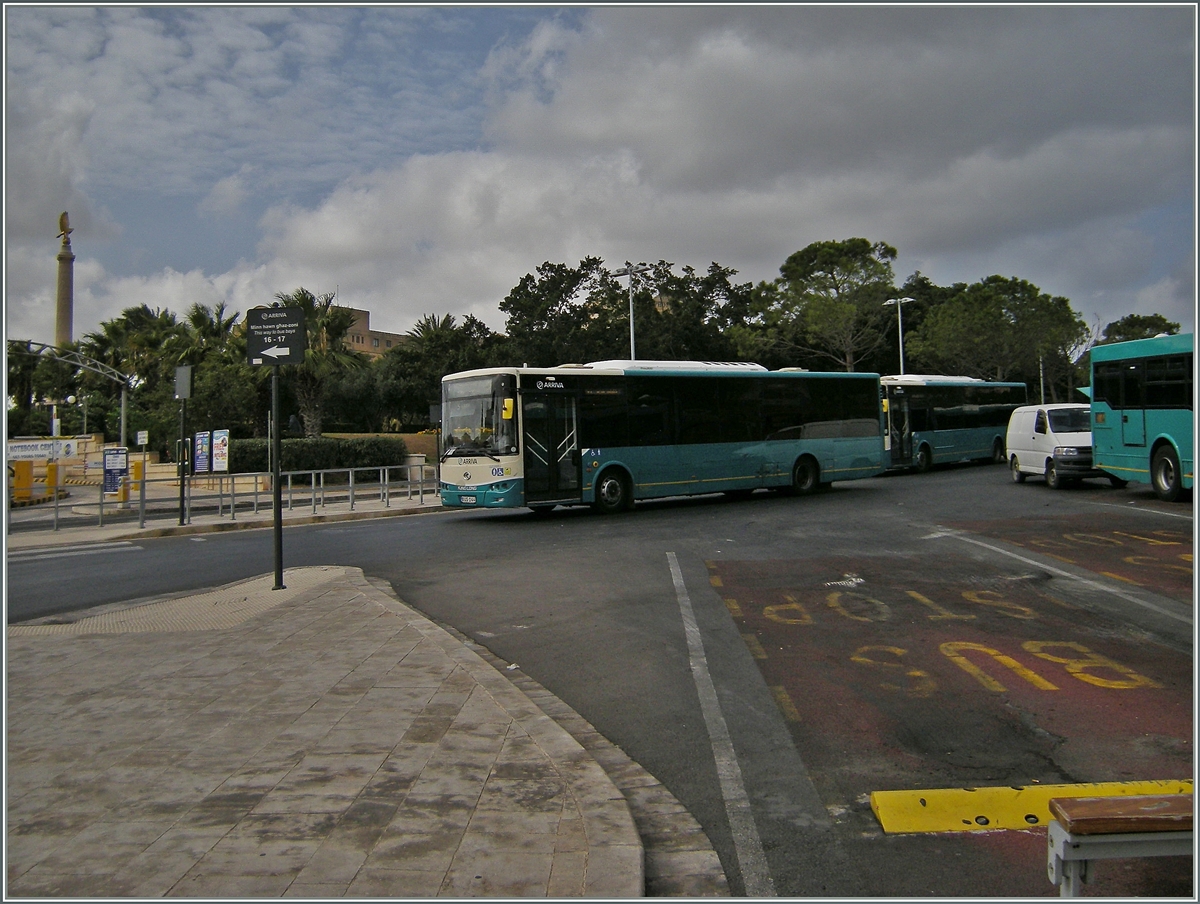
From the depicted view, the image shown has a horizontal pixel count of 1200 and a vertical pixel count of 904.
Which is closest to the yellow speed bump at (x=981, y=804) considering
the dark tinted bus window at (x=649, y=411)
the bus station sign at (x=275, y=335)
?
the bus station sign at (x=275, y=335)

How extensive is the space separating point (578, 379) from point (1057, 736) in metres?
15.1

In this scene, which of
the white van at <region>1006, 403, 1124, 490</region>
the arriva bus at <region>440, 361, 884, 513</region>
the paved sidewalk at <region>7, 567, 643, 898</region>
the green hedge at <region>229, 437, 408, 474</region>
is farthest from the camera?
the green hedge at <region>229, 437, 408, 474</region>

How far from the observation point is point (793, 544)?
1396cm

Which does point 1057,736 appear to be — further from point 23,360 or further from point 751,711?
point 23,360

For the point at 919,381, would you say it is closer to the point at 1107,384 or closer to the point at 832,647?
the point at 1107,384

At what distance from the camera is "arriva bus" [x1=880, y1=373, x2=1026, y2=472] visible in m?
30.9

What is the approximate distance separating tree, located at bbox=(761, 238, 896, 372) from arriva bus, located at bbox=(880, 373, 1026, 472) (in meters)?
14.3

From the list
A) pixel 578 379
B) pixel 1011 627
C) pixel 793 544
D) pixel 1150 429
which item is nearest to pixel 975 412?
pixel 1150 429

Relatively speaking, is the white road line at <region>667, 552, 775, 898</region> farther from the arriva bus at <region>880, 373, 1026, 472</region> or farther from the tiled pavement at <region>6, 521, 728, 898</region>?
the arriva bus at <region>880, 373, 1026, 472</region>

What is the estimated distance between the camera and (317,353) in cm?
3803

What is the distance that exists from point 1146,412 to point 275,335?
1734cm

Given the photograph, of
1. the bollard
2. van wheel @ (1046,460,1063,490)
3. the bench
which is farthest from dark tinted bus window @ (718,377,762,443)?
the bollard

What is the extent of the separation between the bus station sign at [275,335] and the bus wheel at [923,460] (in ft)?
83.2

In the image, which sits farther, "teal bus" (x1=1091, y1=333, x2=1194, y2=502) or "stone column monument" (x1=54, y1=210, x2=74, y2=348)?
"stone column monument" (x1=54, y1=210, x2=74, y2=348)
